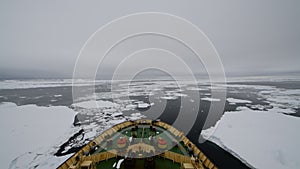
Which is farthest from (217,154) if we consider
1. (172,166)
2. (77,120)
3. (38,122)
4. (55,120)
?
(38,122)

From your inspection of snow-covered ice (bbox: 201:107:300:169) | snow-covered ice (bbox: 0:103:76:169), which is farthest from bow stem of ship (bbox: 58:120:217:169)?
snow-covered ice (bbox: 201:107:300:169)

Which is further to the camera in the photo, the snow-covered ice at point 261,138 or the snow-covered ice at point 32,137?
the snow-covered ice at point 32,137

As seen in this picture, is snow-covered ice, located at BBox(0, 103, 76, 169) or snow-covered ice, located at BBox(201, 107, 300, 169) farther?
snow-covered ice, located at BBox(0, 103, 76, 169)

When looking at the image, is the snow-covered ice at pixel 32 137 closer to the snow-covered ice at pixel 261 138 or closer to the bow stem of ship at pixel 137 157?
the bow stem of ship at pixel 137 157

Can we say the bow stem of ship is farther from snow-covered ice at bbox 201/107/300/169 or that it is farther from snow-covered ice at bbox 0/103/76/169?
snow-covered ice at bbox 201/107/300/169

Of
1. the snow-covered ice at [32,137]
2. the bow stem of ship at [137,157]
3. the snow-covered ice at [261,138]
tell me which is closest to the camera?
the bow stem of ship at [137,157]

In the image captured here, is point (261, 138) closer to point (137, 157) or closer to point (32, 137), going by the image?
point (137, 157)

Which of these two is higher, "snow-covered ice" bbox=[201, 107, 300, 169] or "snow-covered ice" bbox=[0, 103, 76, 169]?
"snow-covered ice" bbox=[201, 107, 300, 169]

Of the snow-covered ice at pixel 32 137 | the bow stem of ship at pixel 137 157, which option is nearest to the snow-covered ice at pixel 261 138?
the bow stem of ship at pixel 137 157

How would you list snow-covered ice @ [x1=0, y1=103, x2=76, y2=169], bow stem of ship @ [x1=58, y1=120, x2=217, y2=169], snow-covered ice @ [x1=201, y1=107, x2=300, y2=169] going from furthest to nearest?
snow-covered ice @ [x1=0, y1=103, x2=76, y2=169] < snow-covered ice @ [x1=201, y1=107, x2=300, y2=169] < bow stem of ship @ [x1=58, y1=120, x2=217, y2=169]

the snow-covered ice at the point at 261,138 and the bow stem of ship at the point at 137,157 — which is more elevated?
the bow stem of ship at the point at 137,157

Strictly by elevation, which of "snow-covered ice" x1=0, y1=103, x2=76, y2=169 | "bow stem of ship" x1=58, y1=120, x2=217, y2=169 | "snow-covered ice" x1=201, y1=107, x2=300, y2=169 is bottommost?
"snow-covered ice" x1=0, y1=103, x2=76, y2=169
